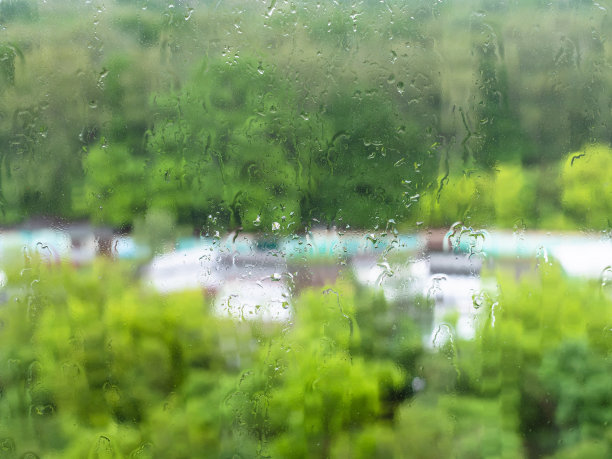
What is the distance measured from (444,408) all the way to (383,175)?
53 cm

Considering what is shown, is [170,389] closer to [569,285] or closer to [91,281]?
[91,281]

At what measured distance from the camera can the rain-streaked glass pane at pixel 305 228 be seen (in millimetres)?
1083

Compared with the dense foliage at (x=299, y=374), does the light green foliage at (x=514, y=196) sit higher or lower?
higher

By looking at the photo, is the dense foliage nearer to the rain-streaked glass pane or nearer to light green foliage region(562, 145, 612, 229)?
the rain-streaked glass pane

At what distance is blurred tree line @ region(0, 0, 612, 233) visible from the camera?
1080 mm

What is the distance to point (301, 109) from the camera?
1.09 metres

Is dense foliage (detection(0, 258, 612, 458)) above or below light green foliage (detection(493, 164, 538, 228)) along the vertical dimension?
below

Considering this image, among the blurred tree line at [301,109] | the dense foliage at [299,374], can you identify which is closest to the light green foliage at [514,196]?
the blurred tree line at [301,109]

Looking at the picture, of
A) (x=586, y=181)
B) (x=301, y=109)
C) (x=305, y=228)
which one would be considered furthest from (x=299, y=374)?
(x=586, y=181)

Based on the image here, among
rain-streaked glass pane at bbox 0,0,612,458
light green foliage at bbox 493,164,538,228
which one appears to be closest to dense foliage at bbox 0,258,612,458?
rain-streaked glass pane at bbox 0,0,612,458

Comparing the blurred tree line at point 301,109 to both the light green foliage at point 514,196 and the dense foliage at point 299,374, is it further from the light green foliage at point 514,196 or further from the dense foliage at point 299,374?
the dense foliage at point 299,374

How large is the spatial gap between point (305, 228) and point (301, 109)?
0.82 ft

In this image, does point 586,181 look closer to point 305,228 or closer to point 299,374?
point 305,228

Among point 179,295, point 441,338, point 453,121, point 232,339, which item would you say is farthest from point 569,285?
point 179,295
